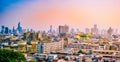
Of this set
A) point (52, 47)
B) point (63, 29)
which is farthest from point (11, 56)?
point (63, 29)

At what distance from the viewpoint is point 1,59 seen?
12.2ft

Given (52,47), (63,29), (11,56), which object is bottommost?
(52,47)

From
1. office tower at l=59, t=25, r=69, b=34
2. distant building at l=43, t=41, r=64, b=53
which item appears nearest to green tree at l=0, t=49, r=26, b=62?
distant building at l=43, t=41, r=64, b=53

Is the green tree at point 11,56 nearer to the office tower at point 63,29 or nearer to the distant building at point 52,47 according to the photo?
the distant building at point 52,47

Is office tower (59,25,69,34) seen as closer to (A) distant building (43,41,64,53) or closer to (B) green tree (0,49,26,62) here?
(A) distant building (43,41,64,53)

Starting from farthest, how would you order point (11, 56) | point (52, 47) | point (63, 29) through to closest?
point (63, 29), point (52, 47), point (11, 56)

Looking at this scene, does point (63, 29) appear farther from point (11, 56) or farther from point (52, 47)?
point (11, 56)

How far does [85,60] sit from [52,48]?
309 centimetres

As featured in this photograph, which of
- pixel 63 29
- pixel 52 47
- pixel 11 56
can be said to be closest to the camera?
pixel 11 56

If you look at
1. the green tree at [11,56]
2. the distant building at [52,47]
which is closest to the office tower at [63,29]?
the distant building at [52,47]

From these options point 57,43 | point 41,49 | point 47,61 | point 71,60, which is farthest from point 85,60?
point 57,43

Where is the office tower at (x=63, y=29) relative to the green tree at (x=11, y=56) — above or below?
above

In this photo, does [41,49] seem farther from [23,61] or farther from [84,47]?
[23,61]

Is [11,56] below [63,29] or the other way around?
below
